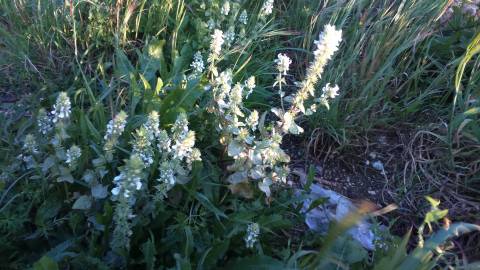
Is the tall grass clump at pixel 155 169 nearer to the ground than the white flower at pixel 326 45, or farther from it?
nearer to the ground

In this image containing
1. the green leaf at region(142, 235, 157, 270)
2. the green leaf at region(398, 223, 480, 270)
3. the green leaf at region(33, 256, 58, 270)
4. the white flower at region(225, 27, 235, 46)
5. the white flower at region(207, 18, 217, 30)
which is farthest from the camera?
the white flower at region(207, 18, 217, 30)

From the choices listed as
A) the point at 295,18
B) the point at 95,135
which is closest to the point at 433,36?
the point at 295,18

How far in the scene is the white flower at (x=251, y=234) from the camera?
186 centimetres

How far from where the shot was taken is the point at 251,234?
73.7 inches

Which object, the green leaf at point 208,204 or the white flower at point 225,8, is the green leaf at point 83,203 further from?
the white flower at point 225,8

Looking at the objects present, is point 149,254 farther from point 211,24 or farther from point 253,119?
point 211,24

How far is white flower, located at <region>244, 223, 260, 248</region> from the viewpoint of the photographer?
186cm

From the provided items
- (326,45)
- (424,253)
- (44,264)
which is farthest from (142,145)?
(424,253)

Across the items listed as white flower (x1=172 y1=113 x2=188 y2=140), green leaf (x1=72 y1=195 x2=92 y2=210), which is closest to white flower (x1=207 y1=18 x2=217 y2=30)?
white flower (x1=172 y1=113 x2=188 y2=140)

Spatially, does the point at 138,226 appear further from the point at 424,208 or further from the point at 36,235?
the point at 424,208

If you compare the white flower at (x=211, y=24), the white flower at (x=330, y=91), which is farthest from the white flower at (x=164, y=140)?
the white flower at (x=211, y=24)

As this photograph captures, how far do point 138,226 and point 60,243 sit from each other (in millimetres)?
297

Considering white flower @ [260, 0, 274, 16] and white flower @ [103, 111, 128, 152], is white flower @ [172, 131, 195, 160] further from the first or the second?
white flower @ [260, 0, 274, 16]

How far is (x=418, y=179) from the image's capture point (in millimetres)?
2480
